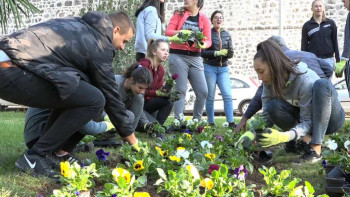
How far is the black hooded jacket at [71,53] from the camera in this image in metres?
3.80

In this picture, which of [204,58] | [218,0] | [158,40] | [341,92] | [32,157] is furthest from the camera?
[218,0]

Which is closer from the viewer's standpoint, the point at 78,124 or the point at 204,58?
the point at 78,124

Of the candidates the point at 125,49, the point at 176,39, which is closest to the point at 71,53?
the point at 176,39

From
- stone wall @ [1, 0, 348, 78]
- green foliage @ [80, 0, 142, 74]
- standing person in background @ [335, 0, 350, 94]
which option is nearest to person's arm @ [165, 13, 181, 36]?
standing person in background @ [335, 0, 350, 94]

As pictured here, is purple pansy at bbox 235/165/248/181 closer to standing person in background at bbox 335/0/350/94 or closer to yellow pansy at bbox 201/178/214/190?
yellow pansy at bbox 201/178/214/190

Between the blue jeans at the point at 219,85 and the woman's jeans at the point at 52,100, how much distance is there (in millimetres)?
4209

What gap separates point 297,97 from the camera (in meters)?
5.09

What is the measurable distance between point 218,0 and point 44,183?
21438 mm

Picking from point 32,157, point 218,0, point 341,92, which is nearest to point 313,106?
point 32,157

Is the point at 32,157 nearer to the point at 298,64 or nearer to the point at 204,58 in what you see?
the point at 298,64

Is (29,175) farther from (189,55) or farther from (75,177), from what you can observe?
(189,55)

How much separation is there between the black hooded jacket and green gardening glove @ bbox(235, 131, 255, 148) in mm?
985

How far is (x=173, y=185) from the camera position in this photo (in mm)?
3355

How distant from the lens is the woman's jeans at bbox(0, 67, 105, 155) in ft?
12.6
